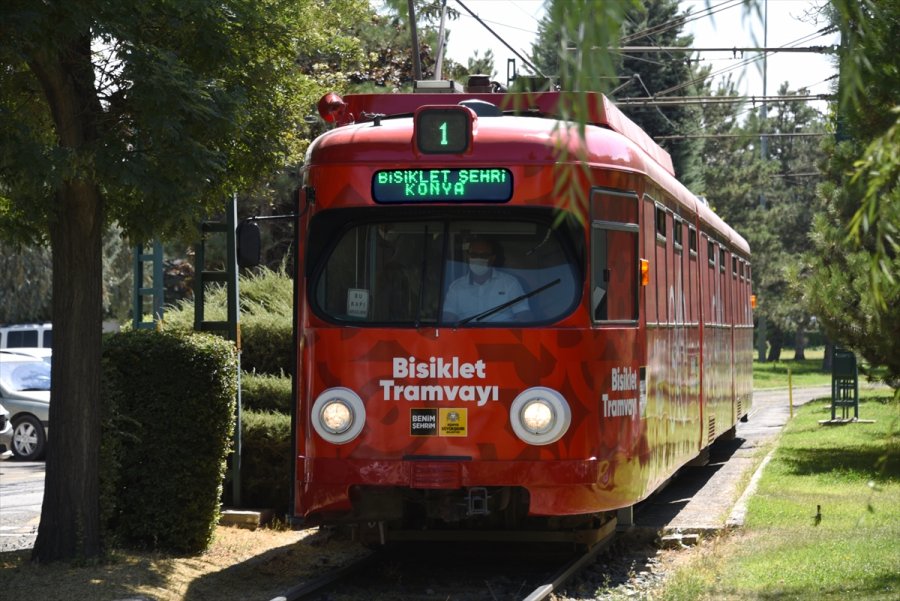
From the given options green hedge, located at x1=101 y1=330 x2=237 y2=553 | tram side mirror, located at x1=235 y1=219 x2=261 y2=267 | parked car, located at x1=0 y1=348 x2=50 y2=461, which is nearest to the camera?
tram side mirror, located at x1=235 y1=219 x2=261 y2=267

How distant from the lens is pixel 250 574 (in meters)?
11.2

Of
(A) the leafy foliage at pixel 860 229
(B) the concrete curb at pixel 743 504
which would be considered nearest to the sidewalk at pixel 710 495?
(B) the concrete curb at pixel 743 504

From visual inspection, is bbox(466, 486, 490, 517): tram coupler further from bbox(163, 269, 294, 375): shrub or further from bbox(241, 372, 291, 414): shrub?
bbox(163, 269, 294, 375): shrub

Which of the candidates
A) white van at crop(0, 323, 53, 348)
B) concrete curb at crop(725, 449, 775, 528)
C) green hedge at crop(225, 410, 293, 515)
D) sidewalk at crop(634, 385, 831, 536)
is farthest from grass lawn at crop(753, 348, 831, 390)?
green hedge at crop(225, 410, 293, 515)

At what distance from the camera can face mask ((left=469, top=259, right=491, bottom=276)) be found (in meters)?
9.85

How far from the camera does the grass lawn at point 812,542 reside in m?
9.65

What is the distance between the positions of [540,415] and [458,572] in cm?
204

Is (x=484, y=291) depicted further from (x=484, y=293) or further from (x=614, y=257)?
(x=614, y=257)

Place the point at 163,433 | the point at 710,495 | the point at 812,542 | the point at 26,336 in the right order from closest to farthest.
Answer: the point at 163,433
the point at 812,542
the point at 710,495
the point at 26,336

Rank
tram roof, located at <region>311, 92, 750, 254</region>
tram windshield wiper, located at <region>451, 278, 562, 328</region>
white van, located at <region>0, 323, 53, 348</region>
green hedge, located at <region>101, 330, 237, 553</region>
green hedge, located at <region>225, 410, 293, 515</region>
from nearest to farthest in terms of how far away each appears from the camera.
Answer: tram windshield wiper, located at <region>451, 278, 562, 328</region> → tram roof, located at <region>311, 92, 750, 254</region> → green hedge, located at <region>101, 330, 237, 553</region> → green hedge, located at <region>225, 410, 293, 515</region> → white van, located at <region>0, 323, 53, 348</region>

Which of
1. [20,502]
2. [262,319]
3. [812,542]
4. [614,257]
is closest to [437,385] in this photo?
[614,257]

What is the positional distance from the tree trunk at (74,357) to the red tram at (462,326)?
1768 mm

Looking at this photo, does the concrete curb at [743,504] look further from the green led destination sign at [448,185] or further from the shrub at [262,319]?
the shrub at [262,319]

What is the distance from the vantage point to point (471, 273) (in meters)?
9.88
